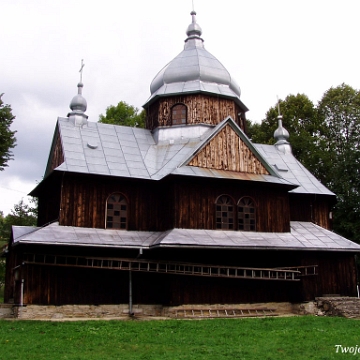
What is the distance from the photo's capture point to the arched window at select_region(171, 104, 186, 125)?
68.7 feet

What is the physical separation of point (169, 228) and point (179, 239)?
159 centimetres

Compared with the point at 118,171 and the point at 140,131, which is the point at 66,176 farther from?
the point at 140,131

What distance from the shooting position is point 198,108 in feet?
68.5

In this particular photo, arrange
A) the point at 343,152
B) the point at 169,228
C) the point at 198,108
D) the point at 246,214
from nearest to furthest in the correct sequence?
the point at 169,228 → the point at 246,214 → the point at 198,108 → the point at 343,152

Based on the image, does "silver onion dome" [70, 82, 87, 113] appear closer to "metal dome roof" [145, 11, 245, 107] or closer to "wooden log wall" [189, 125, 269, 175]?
"metal dome roof" [145, 11, 245, 107]

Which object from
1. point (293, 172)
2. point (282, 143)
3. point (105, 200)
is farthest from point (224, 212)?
point (282, 143)

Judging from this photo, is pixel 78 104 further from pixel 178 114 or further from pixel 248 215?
pixel 248 215

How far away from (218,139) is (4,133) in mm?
9730

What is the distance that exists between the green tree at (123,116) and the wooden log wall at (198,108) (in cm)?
1299

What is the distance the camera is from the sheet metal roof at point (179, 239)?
15.4m

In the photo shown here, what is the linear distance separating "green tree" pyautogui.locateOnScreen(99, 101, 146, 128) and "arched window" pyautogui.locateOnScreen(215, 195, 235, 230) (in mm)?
17280

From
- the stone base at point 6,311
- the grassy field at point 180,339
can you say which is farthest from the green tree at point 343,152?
the stone base at point 6,311

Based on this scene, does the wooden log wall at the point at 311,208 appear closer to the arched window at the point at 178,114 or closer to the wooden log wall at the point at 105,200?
the arched window at the point at 178,114

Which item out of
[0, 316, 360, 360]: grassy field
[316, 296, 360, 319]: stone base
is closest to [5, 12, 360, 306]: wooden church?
[316, 296, 360, 319]: stone base
